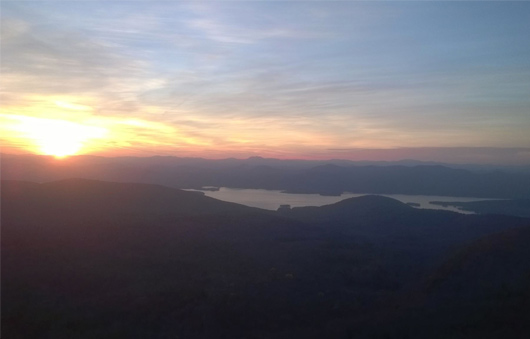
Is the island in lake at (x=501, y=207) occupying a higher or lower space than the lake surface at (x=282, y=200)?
higher

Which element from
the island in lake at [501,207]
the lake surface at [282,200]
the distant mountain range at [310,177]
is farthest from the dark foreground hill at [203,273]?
the distant mountain range at [310,177]

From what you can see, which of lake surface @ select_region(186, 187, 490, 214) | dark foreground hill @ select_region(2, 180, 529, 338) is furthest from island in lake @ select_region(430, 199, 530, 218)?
dark foreground hill @ select_region(2, 180, 529, 338)

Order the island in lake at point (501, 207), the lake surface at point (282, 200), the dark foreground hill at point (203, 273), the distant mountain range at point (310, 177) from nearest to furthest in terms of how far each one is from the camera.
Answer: the dark foreground hill at point (203, 273), the island in lake at point (501, 207), the lake surface at point (282, 200), the distant mountain range at point (310, 177)

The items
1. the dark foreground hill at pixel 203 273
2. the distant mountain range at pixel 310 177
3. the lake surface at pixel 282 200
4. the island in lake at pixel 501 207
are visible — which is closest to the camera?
the dark foreground hill at pixel 203 273

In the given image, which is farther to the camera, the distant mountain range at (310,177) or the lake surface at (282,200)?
the distant mountain range at (310,177)

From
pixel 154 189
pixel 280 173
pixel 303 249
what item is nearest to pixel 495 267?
pixel 303 249

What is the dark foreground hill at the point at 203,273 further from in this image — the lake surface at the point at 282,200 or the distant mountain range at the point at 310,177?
the distant mountain range at the point at 310,177

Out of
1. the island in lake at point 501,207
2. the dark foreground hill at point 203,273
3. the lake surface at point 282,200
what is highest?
the island in lake at point 501,207

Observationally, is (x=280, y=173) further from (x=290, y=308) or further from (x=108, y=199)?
(x=290, y=308)
